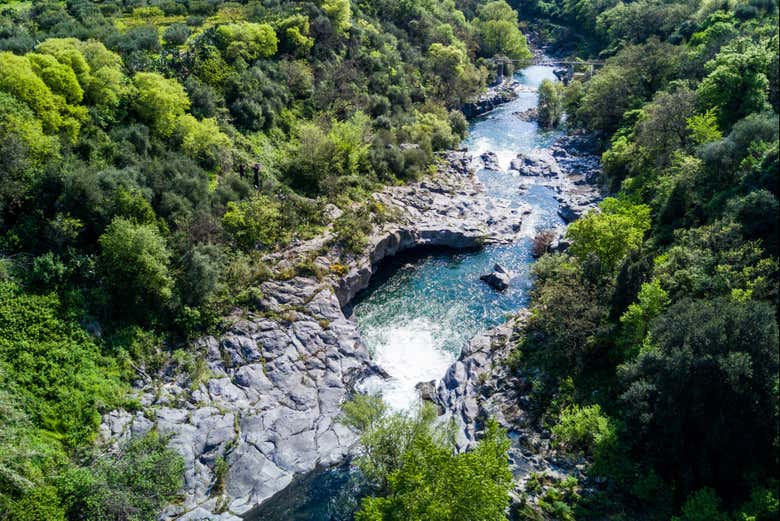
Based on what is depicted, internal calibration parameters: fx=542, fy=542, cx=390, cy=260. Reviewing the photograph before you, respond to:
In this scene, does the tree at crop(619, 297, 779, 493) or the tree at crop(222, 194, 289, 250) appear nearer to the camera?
the tree at crop(619, 297, 779, 493)

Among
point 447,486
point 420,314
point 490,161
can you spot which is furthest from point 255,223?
point 490,161

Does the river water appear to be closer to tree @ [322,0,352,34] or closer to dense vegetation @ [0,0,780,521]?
dense vegetation @ [0,0,780,521]

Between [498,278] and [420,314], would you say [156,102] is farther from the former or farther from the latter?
[498,278]

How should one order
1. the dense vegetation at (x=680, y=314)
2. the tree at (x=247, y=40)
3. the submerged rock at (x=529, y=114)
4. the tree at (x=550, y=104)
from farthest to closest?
the submerged rock at (x=529, y=114), the tree at (x=550, y=104), the tree at (x=247, y=40), the dense vegetation at (x=680, y=314)

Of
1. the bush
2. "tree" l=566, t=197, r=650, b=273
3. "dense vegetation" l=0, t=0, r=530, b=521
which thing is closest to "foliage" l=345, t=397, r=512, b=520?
the bush

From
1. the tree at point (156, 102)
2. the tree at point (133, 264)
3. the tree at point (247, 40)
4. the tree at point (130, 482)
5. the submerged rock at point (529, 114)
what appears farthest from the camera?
the submerged rock at point (529, 114)

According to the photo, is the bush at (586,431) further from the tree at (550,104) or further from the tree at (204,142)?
the tree at (550,104)

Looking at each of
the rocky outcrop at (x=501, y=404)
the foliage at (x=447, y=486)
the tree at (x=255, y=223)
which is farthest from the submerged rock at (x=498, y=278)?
the foliage at (x=447, y=486)
